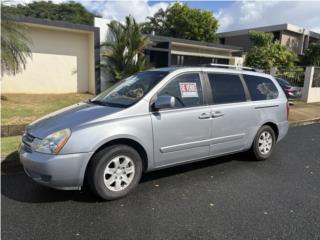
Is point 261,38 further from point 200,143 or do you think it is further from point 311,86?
point 200,143

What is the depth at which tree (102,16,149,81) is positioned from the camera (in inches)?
560

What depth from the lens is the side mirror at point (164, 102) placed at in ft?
12.3

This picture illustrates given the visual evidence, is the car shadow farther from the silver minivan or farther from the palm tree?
the palm tree

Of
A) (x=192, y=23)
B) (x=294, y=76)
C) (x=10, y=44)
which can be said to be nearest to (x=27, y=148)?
(x=10, y=44)

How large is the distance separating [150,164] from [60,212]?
4.21 feet

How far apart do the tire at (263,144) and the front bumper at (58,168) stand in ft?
10.4

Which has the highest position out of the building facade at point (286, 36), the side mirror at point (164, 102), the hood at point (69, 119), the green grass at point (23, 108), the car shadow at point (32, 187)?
the building facade at point (286, 36)

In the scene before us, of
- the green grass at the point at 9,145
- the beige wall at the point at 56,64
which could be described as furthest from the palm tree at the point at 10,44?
the green grass at the point at 9,145

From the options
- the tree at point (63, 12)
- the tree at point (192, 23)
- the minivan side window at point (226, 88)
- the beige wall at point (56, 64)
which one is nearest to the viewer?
the minivan side window at point (226, 88)

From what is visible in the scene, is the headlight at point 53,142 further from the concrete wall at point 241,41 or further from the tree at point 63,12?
the tree at point 63,12

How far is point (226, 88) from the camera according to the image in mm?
4703

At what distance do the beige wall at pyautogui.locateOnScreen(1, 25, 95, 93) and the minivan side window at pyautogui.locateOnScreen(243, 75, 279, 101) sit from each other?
11.4 m

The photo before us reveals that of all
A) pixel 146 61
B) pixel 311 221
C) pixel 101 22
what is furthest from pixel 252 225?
pixel 101 22

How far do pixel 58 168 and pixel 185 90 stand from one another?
2097mm
